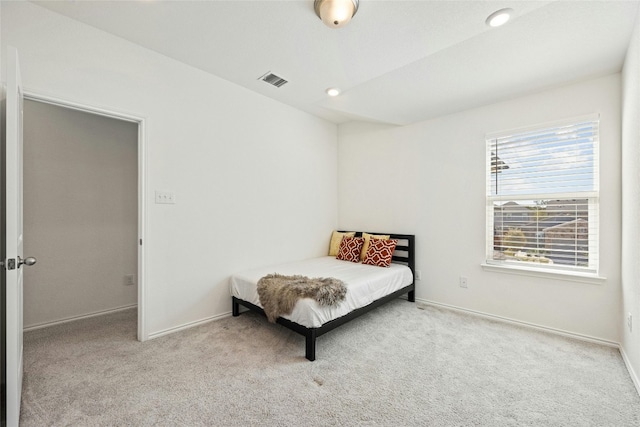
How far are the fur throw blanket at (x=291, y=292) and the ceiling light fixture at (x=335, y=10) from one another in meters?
1.96

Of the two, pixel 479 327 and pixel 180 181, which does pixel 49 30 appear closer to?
pixel 180 181

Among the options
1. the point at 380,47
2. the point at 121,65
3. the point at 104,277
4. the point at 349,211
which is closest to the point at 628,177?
the point at 380,47

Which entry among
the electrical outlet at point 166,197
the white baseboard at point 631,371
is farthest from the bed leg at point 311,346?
the white baseboard at point 631,371

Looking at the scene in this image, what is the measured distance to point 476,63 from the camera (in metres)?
2.35

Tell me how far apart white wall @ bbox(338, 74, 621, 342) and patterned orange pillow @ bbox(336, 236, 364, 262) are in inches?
15.8

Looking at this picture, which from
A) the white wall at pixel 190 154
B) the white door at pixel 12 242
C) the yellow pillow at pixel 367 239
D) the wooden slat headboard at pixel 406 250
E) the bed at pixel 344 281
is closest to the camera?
the white door at pixel 12 242

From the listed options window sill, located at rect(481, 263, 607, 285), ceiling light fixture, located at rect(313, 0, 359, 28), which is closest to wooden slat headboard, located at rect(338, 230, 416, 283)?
window sill, located at rect(481, 263, 607, 285)

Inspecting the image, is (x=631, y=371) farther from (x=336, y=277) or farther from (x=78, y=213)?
(x=78, y=213)

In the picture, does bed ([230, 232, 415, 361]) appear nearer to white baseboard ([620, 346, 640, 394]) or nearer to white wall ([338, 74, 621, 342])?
white wall ([338, 74, 621, 342])

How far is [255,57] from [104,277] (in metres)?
2.94

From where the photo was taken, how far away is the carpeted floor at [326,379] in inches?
62.3

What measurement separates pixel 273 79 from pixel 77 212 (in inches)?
101

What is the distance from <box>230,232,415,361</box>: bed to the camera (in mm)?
2248

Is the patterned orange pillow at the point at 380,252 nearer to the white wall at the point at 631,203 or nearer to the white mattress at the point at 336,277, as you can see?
the white mattress at the point at 336,277
